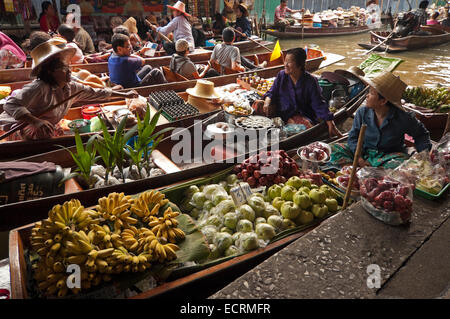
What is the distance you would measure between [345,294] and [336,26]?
16437 mm

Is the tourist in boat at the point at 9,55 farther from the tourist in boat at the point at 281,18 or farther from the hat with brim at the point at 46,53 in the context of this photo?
the tourist in boat at the point at 281,18

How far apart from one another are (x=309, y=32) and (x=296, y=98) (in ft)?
38.9

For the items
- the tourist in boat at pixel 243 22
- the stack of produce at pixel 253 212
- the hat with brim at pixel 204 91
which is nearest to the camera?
the stack of produce at pixel 253 212

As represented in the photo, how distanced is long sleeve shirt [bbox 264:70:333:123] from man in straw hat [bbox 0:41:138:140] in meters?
2.78

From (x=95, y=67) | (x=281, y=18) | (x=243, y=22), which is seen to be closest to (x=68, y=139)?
(x=95, y=67)

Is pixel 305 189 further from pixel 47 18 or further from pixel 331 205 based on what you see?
pixel 47 18

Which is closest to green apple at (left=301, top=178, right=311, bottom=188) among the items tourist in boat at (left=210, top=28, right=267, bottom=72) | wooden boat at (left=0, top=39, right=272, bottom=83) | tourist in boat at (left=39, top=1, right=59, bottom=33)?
tourist in boat at (left=210, top=28, right=267, bottom=72)

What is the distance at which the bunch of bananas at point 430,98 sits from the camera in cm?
539

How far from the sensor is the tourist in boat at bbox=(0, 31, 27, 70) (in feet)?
20.0

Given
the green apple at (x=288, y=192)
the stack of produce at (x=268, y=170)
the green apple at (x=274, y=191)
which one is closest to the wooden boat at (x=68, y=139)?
the stack of produce at (x=268, y=170)

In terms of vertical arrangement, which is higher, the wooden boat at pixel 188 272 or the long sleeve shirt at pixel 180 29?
the long sleeve shirt at pixel 180 29

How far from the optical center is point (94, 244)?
6.68ft

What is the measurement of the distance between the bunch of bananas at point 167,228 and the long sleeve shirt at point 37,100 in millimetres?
2221
